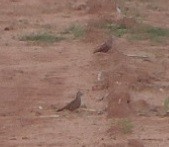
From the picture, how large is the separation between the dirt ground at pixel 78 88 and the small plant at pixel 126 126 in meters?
0.05

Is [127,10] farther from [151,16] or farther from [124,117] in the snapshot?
[124,117]

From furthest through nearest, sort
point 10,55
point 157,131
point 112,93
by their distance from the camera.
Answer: point 10,55 → point 112,93 → point 157,131

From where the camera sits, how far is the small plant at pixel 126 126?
716 centimetres

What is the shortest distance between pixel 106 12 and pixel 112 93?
220 inches

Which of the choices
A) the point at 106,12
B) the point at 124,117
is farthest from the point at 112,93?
the point at 106,12

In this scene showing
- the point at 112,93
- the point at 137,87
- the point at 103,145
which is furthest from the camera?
the point at 137,87

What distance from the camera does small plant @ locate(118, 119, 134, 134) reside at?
23.5ft

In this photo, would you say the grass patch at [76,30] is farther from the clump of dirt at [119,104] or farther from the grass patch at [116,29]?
the clump of dirt at [119,104]

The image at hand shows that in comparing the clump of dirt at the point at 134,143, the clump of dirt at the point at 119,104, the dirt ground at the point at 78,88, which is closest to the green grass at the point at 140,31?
the dirt ground at the point at 78,88

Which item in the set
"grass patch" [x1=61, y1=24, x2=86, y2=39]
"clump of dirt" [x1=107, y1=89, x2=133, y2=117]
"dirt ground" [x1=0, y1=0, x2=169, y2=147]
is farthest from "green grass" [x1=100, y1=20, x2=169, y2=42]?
"clump of dirt" [x1=107, y1=89, x2=133, y2=117]

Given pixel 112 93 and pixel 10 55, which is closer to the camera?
pixel 112 93

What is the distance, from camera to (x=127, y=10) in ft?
45.7

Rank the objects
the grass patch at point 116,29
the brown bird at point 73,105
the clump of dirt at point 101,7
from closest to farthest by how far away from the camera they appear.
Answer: the brown bird at point 73,105 < the grass patch at point 116,29 < the clump of dirt at point 101,7

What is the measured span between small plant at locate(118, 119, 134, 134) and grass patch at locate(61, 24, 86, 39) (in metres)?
4.50
